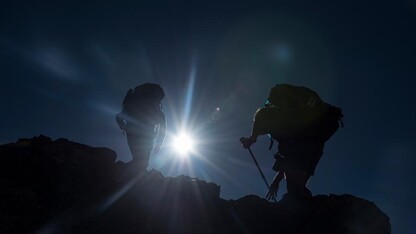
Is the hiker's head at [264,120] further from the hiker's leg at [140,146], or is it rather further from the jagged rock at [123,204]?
the hiker's leg at [140,146]

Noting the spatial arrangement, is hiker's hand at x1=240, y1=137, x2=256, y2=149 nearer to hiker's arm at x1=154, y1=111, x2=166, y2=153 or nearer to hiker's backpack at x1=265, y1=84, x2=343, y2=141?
hiker's backpack at x1=265, y1=84, x2=343, y2=141

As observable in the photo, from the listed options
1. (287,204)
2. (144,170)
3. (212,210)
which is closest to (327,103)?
(287,204)

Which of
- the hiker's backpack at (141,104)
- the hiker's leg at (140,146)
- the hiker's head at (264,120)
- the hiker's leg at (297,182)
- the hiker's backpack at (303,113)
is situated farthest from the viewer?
the hiker's backpack at (141,104)

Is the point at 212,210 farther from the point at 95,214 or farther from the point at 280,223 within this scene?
the point at 95,214

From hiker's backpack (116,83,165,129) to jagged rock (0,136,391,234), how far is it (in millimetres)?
2358

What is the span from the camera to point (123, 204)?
1084 centimetres

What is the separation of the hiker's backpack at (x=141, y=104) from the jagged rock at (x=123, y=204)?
2.36 m

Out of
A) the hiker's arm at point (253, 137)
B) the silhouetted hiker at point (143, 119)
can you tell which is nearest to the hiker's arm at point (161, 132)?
the silhouetted hiker at point (143, 119)

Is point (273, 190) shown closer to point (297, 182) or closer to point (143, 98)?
point (297, 182)

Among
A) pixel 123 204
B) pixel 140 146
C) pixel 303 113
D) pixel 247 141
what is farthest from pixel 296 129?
pixel 140 146

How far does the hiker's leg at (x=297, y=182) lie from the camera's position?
1084 centimetres

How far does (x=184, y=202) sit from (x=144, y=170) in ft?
7.83

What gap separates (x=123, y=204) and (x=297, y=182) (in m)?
4.95

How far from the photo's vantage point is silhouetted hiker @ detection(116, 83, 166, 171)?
13969 mm
